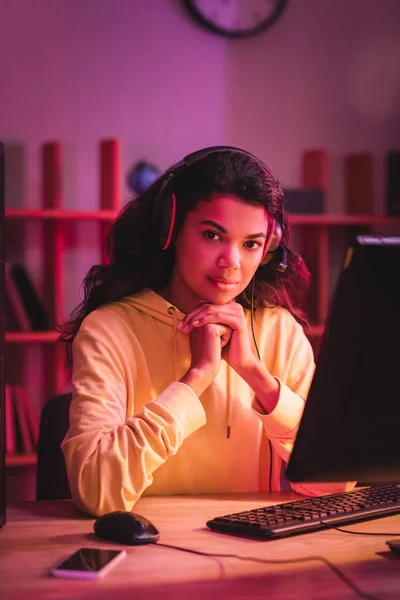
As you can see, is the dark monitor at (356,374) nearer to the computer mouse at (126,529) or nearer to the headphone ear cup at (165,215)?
the computer mouse at (126,529)

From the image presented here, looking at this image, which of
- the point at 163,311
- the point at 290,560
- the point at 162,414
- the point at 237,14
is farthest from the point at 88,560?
the point at 237,14

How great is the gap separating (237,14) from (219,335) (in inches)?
91.2

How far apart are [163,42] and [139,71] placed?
0.17 metres

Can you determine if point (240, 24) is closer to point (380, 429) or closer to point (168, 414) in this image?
point (168, 414)

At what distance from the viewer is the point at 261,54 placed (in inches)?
136

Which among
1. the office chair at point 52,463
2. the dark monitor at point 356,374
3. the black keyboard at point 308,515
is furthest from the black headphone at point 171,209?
the dark monitor at point 356,374

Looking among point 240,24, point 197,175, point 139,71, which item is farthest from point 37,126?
point 197,175

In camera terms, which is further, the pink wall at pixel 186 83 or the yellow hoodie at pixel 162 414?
the pink wall at pixel 186 83

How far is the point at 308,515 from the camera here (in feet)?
3.63

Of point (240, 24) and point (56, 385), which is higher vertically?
point (240, 24)

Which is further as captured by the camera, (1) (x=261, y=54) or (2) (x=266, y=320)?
(1) (x=261, y=54)

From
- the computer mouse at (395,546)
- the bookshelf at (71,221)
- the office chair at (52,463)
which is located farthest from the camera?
the bookshelf at (71,221)

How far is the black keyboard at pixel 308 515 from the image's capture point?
106 centimetres

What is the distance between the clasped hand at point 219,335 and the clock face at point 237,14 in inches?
86.0
